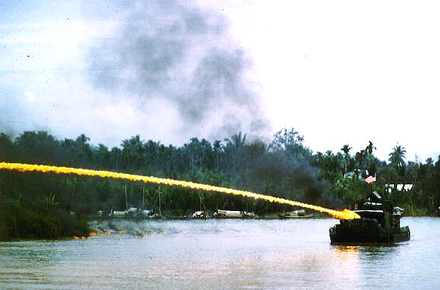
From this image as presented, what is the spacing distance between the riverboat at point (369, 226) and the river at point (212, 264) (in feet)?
4.10

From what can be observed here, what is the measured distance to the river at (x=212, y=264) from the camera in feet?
244

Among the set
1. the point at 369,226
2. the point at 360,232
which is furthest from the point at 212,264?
the point at 369,226

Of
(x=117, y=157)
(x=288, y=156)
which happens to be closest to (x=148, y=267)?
(x=288, y=156)

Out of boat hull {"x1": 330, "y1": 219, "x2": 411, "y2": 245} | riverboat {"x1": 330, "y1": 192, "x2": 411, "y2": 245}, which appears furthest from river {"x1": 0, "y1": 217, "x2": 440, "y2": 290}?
riverboat {"x1": 330, "y1": 192, "x2": 411, "y2": 245}

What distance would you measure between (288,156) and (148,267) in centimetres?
7042

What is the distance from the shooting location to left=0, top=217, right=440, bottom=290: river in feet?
244

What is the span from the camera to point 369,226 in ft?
398

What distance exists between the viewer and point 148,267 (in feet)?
296

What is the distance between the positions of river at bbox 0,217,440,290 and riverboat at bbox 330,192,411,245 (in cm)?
125

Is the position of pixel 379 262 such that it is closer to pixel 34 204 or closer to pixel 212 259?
pixel 212 259

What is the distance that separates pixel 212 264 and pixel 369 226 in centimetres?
3231

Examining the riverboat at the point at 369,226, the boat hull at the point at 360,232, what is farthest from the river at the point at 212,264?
the riverboat at the point at 369,226

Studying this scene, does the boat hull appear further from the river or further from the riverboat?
the river

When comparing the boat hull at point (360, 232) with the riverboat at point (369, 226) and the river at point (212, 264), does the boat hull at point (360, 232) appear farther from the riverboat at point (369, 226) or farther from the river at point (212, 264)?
the river at point (212, 264)
